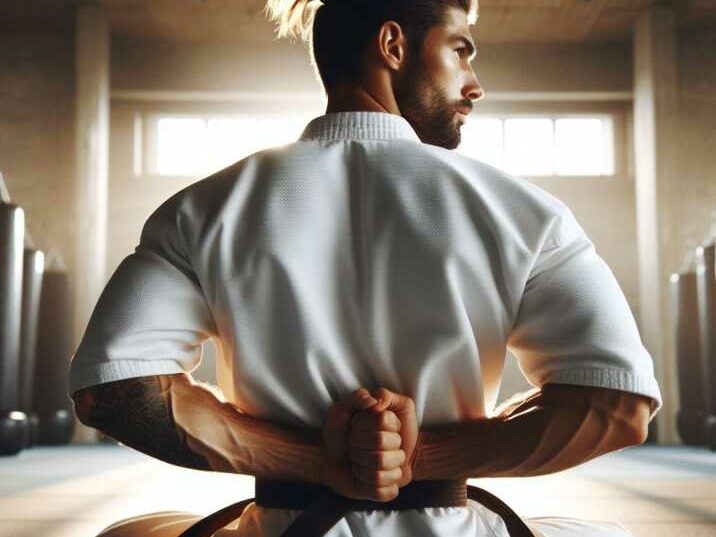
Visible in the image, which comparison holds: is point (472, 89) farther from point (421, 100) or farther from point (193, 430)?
point (193, 430)

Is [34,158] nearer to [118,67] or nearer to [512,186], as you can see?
[118,67]

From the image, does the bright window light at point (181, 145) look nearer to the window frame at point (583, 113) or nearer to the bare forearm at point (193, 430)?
the window frame at point (583, 113)

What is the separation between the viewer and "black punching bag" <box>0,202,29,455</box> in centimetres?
699

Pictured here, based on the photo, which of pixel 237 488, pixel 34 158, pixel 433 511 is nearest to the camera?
pixel 433 511

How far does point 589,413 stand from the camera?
102cm

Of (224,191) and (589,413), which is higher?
(224,191)

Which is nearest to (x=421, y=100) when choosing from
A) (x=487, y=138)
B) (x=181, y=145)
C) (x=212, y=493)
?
(x=212, y=493)

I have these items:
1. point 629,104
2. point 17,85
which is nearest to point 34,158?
point 17,85

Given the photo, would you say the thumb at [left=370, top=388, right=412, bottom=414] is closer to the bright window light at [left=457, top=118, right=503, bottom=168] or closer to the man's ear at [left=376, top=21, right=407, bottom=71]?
the man's ear at [left=376, top=21, right=407, bottom=71]

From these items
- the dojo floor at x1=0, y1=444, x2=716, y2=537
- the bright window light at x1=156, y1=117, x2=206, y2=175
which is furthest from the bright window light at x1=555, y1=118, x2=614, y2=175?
the dojo floor at x1=0, y1=444, x2=716, y2=537

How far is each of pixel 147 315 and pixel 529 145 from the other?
34.3 feet

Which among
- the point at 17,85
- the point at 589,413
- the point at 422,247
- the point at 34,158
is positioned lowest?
the point at 589,413

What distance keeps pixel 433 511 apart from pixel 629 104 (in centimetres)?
1072

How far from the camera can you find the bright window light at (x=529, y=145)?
36.4ft
